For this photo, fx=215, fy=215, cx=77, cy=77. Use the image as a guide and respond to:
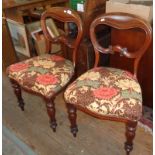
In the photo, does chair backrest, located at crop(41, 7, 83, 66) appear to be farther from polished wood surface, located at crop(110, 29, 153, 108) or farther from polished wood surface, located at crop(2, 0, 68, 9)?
polished wood surface, located at crop(2, 0, 68, 9)

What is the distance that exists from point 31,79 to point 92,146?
0.62 meters

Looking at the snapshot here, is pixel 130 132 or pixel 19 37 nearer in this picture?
pixel 130 132

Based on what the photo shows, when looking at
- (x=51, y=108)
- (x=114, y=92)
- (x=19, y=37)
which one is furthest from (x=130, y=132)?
(x=19, y=37)

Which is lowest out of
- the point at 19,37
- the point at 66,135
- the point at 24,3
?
the point at 66,135

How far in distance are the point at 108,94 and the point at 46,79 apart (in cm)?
43

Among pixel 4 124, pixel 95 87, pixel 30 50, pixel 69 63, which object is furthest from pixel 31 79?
pixel 30 50

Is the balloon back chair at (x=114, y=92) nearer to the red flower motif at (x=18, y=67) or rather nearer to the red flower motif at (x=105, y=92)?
the red flower motif at (x=105, y=92)

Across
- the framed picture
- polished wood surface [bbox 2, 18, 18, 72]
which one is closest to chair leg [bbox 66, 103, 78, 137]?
the framed picture

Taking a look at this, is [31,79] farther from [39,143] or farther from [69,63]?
[39,143]

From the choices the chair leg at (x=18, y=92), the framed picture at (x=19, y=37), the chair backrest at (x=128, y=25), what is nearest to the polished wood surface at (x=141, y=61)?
the chair backrest at (x=128, y=25)

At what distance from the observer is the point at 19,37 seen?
225 cm

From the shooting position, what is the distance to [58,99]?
Result: 6.33ft

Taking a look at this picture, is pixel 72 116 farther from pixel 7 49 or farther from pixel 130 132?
pixel 7 49

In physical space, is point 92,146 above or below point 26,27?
below
